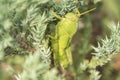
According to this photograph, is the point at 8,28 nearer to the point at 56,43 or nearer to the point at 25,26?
the point at 25,26

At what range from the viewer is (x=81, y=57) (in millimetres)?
1231

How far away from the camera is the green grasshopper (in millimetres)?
742

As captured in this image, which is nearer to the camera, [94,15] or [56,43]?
[56,43]

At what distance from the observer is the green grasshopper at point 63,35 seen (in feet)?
2.43

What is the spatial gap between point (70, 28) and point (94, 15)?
1061 mm

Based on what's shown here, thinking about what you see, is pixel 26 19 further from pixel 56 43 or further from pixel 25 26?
pixel 56 43

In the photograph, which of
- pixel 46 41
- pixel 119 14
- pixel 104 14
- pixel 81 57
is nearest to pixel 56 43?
pixel 46 41

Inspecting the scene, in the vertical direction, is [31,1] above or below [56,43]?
above

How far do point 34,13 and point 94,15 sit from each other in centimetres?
115

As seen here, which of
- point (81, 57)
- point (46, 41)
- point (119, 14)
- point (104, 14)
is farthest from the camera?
A: point (104, 14)

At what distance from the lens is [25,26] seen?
2.21 ft

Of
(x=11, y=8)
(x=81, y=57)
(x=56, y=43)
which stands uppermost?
(x=11, y=8)

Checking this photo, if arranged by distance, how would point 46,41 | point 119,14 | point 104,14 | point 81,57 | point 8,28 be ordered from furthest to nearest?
1. point 104,14
2. point 119,14
3. point 81,57
4. point 46,41
5. point 8,28

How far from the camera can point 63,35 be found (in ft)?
2.47
